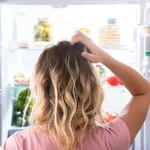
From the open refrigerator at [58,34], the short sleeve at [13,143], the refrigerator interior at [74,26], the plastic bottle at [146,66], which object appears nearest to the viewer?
the short sleeve at [13,143]

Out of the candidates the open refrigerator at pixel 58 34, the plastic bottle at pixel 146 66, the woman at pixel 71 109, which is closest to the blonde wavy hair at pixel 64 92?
the woman at pixel 71 109

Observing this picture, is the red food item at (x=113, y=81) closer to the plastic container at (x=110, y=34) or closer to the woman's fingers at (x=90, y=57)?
the plastic container at (x=110, y=34)

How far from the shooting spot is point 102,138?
0.99m

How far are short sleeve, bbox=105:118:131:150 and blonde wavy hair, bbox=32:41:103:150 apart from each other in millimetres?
64

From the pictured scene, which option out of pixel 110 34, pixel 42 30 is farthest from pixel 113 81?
pixel 42 30

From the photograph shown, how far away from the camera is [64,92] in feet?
3.29

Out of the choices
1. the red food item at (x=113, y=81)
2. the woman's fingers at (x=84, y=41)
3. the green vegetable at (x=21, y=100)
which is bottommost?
the green vegetable at (x=21, y=100)

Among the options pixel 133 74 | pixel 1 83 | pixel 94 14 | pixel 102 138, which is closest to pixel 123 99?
pixel 94 14

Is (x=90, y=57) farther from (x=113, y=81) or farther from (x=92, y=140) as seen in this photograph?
(x=113, y=81)

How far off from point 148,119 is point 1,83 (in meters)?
0.84

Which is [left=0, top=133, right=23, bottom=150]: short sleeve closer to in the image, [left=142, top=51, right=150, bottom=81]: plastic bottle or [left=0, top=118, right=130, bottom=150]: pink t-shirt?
[left=0, top=118, right=130, bottom=150]: pink t-shirt

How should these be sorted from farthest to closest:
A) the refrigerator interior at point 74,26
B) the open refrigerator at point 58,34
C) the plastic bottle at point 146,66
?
1. the refrigerator interior at point 74,26
2. the open refrigerator at point 58,34
3. the plastic bottle at point 146,66

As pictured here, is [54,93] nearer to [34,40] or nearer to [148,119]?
[148,119]

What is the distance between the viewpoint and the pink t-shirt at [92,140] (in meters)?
0.96
